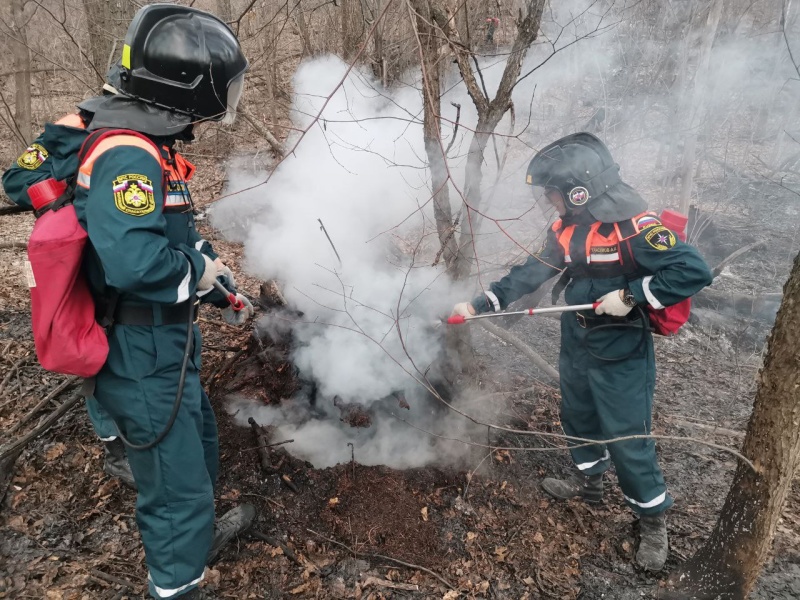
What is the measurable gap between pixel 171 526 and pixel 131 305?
1069 millimetres

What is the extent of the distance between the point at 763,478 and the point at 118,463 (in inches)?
144

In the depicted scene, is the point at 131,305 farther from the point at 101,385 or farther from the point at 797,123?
the point at 797,123

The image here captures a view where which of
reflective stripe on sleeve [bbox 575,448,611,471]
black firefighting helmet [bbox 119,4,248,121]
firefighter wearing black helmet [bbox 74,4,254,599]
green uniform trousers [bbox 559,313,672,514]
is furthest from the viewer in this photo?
reflective stripe on sleeve [bbox 575,448,611,471]

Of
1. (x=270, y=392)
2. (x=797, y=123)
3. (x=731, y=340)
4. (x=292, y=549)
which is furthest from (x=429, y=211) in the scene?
(x=797, y=123)

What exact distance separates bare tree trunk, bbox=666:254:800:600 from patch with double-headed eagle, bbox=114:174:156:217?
2.84 m

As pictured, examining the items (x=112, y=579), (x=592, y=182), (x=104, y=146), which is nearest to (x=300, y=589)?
(x=112, y=579)

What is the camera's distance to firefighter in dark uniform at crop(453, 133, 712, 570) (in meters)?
2.87

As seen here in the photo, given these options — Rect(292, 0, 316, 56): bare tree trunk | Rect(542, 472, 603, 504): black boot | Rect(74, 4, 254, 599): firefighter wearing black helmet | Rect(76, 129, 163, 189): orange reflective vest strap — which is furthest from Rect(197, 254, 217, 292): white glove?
Rect(292, 0, 316, 56): bare tree trunk

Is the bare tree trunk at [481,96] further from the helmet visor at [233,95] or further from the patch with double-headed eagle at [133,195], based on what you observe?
the patch with double-headed eagle at [133,195]

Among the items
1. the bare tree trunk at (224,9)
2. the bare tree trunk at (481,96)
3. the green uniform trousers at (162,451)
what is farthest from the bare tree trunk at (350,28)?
the green uniform trousers at (162,451)

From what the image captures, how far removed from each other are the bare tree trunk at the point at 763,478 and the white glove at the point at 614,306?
2.33 ft

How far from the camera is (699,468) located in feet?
13.1

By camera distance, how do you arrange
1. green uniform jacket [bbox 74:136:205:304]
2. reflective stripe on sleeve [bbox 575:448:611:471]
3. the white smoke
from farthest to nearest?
1. the white smoke
2. reflective stripe on sleeve [bbox 575:448:611:471]
3. green uniform jacket [bbox 74:136:205:304]

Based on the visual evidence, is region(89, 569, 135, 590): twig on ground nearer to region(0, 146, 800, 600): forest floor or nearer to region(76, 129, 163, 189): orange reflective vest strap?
region(0, 146, 800, 600): forest floor
